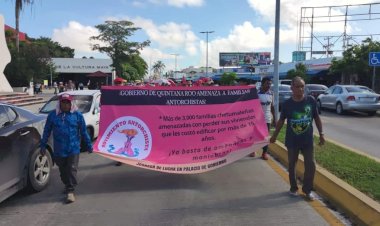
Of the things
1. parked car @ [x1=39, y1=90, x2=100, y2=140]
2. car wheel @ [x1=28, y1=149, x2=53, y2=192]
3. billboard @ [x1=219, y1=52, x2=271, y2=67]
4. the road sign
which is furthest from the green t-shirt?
billboard @ [x1=219, y1=52, x2=271, y2=67]

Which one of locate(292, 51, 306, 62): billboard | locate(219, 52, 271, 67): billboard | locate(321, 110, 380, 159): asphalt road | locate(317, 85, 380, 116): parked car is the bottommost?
locate(321, 110, 380, 159): asphalt road

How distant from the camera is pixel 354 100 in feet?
75.3

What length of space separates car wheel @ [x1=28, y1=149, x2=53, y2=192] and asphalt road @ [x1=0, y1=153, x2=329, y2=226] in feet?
0.45

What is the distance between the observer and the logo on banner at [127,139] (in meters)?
7.90

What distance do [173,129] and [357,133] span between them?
380 inches

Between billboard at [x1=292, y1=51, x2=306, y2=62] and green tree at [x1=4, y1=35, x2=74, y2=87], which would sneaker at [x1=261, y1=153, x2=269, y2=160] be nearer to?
green tree at [x1=4, y1=35, x2=74, y2=87]

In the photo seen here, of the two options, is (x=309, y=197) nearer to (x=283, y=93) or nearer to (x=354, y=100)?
(x=354, y=100)

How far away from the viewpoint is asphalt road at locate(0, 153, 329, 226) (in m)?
5.87

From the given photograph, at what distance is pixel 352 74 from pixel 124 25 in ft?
142

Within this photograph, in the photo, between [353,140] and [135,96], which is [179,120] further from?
[353,140]

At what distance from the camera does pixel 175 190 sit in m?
7.36

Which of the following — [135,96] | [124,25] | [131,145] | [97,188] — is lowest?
[97,188]

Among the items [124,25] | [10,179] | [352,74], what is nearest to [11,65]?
[352,74]

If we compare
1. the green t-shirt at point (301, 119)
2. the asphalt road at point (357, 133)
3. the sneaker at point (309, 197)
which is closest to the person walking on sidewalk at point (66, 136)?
the green t-shirt at point (301, 119)
